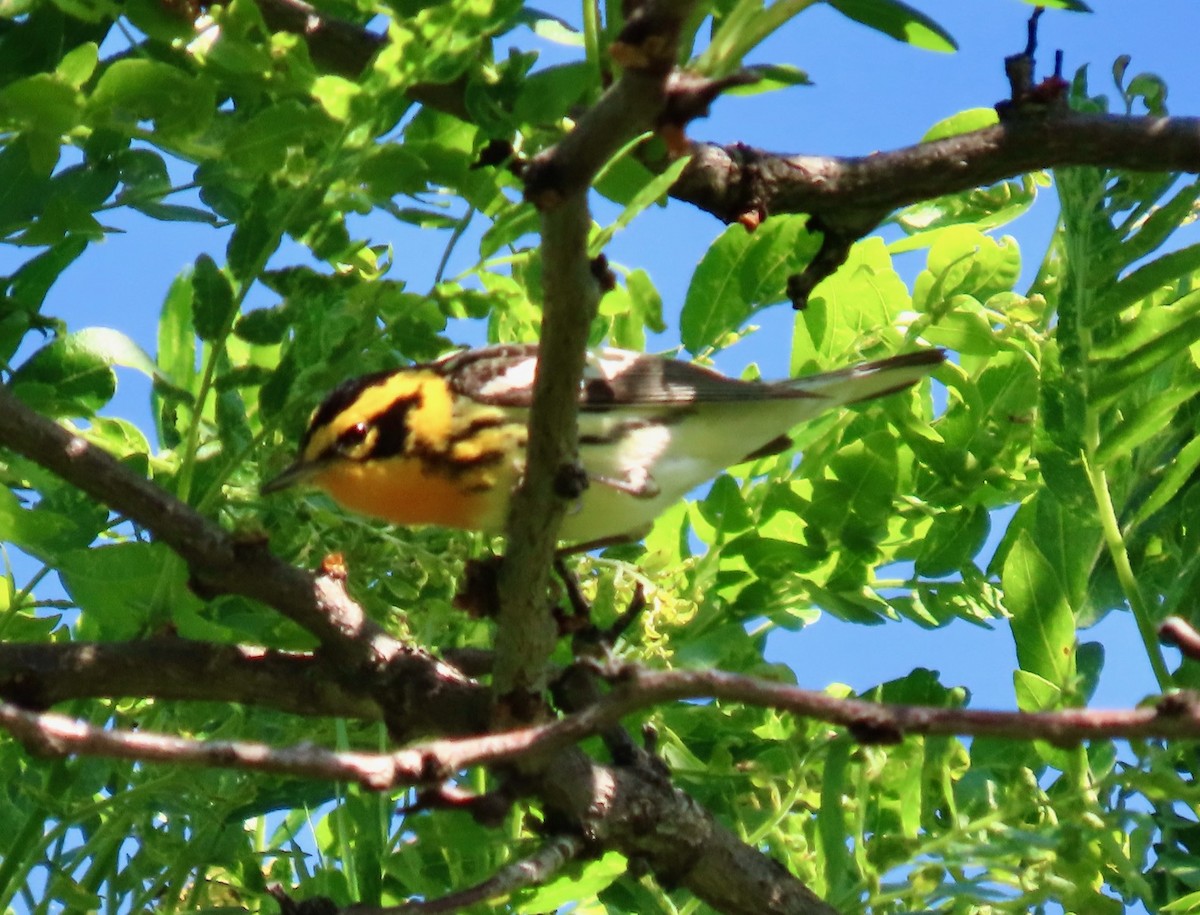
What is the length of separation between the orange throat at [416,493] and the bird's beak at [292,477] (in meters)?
0.07

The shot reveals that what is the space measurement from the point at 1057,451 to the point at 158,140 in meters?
1.30

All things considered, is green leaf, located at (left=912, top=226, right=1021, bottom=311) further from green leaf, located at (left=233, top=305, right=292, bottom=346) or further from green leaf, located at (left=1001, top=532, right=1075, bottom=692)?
green leaf, located at (left=233, top=305, right=292, bottom=346)

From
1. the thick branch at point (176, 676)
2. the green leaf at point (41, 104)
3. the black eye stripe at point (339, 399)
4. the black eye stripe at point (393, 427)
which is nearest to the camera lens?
the green leaf at point (41, 104)

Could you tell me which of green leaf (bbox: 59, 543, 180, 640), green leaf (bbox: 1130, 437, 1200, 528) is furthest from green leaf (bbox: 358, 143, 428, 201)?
green leaf (bbox: 1130, 437, 1200, 528)

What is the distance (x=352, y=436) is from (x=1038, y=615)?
112cm

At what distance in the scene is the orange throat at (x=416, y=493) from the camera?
7.82 feet


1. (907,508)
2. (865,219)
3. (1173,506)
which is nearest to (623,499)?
(907,508)

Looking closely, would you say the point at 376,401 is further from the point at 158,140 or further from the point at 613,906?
the point at 613,906

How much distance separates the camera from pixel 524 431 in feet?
8.23

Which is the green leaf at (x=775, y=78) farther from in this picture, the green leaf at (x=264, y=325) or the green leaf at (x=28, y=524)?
the green leaf at (x=28, y=524)

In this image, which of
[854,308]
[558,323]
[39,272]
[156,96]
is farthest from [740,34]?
[39,272]

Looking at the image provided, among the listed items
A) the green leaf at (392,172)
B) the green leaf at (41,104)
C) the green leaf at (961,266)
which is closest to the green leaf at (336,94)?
the green leaf at (392,172)

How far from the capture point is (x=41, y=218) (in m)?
2.07

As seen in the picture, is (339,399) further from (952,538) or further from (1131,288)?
(1131,288)
